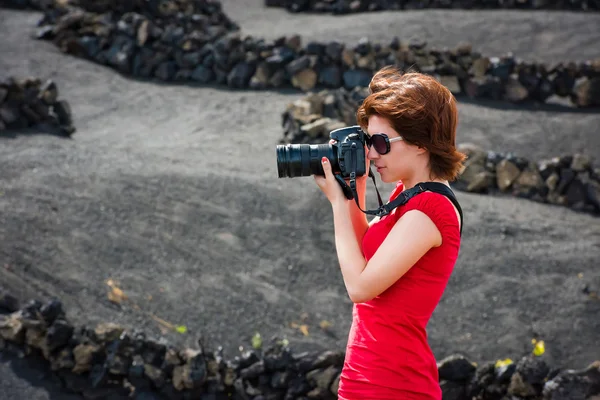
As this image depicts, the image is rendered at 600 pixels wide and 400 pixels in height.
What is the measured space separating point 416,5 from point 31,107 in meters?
10.6

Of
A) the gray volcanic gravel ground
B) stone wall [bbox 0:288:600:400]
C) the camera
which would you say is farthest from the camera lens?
the gray volcanic gravel ground

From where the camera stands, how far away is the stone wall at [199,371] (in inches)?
213

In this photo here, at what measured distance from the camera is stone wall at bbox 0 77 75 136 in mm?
10539

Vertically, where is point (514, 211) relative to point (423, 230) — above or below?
below

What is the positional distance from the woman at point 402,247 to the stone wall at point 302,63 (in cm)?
1023

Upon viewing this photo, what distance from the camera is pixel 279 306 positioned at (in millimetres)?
6957

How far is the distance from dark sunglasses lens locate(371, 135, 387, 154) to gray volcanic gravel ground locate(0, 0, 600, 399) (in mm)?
3621

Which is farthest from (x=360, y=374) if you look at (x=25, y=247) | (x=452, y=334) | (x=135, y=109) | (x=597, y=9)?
(x=597, y=9)

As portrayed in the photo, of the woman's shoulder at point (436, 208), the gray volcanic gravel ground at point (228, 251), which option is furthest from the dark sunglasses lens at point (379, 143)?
the gray volcanic gravel ground at point (228, 251)

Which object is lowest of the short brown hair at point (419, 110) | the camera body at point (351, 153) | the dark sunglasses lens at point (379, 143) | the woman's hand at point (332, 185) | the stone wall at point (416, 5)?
the stone wall at point (416, 5)

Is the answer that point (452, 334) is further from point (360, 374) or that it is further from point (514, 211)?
point (360, 374)

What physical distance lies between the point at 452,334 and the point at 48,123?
689cm

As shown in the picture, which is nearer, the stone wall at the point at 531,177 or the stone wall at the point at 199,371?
the stone wall at the point at 199,371

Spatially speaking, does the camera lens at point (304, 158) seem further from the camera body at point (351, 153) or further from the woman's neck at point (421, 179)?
the woman's neck at point (421, 179)
